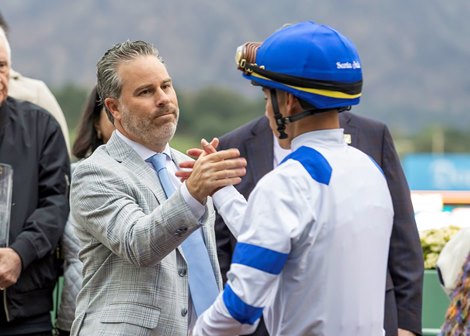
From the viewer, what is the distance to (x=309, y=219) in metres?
2.49

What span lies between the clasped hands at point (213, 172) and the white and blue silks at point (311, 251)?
277 millimetres

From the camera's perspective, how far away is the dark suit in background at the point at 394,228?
415cm

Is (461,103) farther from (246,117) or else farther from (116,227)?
(116,227)

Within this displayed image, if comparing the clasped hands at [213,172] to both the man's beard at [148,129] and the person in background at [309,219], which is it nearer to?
the person in background at [309,219]

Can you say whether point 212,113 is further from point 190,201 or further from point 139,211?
point 190,201

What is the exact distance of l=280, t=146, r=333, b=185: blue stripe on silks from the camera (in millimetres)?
2547

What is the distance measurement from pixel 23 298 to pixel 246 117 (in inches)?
1465

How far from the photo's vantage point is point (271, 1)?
2445 inches

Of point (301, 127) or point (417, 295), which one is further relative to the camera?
point (417, 295)

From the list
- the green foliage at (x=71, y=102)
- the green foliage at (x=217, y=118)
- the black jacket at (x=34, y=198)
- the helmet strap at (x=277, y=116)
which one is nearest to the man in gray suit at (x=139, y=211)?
the helmet strap at (x=277, y=116)

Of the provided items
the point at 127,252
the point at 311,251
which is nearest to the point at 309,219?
the point at 311,251

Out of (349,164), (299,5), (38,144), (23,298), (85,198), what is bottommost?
(299,5)

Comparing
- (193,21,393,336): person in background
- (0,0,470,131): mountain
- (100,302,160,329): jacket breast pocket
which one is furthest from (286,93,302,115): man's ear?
(0,0,470,131): mountain

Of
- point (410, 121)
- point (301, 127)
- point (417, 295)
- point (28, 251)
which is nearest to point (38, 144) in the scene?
point (28, 251)
